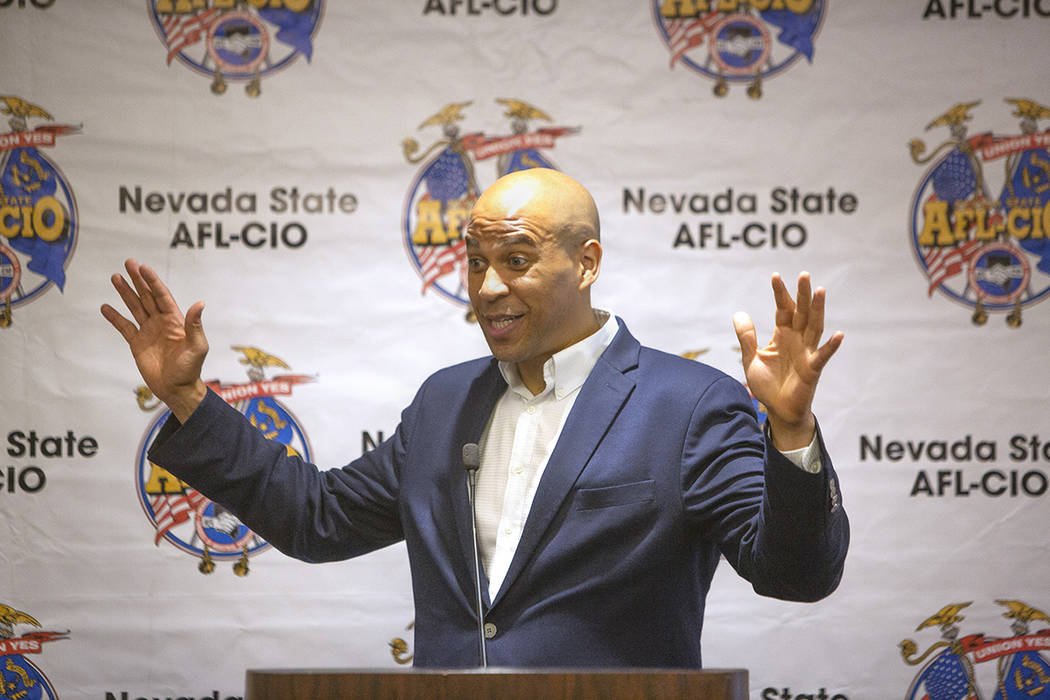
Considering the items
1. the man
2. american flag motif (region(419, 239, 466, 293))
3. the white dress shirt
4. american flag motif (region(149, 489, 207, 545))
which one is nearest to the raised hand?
the man

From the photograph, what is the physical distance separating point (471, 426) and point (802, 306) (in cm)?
89

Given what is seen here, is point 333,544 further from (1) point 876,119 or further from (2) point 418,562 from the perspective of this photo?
(1) point 876,119

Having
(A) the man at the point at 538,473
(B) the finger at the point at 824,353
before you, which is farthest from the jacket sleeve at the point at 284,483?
(B) the finger at the point at 824,353

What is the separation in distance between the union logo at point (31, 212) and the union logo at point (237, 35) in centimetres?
41

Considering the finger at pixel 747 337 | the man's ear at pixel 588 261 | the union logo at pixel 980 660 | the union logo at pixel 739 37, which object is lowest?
the union logo at pixel 980 660

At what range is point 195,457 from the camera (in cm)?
231

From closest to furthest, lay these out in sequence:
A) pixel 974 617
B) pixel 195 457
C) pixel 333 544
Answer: pixel 195 457
pixel 333 544
pixel 974 617

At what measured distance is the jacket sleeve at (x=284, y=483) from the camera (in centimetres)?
232

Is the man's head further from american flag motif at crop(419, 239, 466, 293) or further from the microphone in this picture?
american flag motif at crop(419, 239, 466, 293)

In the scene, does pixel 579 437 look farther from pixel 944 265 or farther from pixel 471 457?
pixel 944 265

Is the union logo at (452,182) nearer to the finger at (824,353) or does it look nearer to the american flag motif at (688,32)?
the american flag motif at (688,32)

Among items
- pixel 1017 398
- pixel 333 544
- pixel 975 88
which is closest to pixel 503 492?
pixel 333 544

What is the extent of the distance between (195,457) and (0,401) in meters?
1.18

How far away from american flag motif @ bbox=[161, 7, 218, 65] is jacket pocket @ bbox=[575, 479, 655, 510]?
192 centimetres
